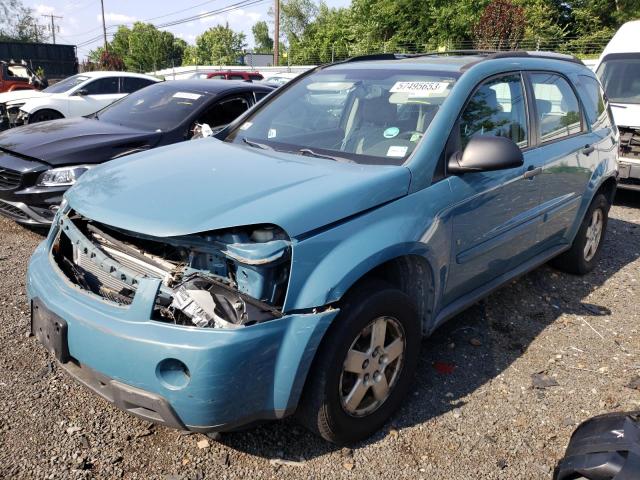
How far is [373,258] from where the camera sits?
248 centimetres

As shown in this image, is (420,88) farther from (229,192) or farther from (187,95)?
(187,95)

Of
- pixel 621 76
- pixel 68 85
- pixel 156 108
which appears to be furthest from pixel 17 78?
pixel 621 76

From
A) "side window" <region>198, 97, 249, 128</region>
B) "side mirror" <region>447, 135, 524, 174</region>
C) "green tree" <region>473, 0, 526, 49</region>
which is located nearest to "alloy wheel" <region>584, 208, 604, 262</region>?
"side mirror" <region>447, 135, 524, 174</region>

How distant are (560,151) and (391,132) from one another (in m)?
1.61

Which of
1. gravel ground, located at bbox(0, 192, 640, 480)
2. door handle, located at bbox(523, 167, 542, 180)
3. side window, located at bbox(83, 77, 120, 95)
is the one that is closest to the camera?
gravel ground, located at bbox(0, 192, 640, 480)

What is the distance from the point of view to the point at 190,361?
6.90ft

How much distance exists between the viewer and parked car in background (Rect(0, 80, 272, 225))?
5.02m

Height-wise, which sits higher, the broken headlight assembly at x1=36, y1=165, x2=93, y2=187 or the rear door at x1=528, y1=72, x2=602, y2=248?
the rear door at x1=528, y1=72, x2=602, y2=248

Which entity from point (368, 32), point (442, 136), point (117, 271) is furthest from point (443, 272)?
point (368, 32)

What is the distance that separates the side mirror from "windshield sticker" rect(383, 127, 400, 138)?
13.9 inches

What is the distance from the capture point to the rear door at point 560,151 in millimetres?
3883

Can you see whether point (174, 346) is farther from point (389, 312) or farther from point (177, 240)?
point (389, 312)

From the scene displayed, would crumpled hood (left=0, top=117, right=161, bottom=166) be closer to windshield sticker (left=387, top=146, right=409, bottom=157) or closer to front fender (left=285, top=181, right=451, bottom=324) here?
windshield sticker (left=387, top=146, right=409, bottom=157)

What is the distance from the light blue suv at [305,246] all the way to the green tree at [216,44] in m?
79.4
